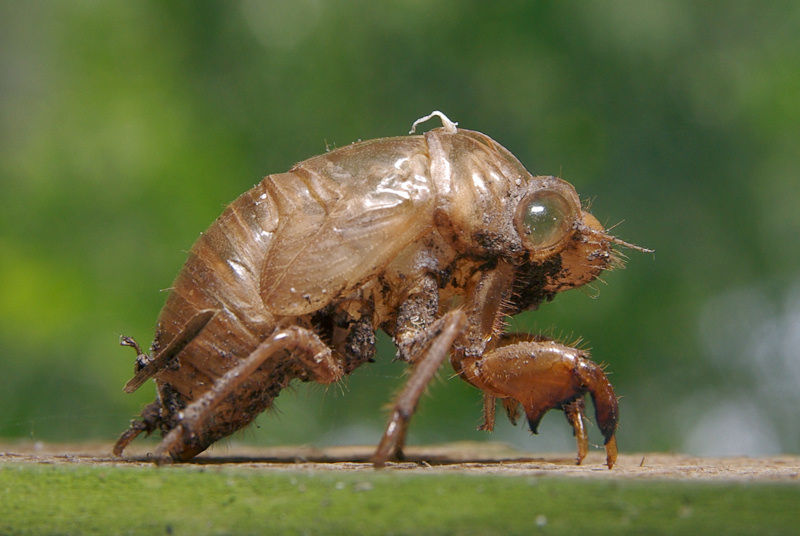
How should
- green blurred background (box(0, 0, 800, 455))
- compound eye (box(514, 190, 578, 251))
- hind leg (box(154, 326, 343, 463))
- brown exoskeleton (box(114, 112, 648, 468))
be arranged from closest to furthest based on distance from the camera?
1. hind leg (box(154, 326, 343, 463))
2. brown exoskeleton (box(114, 112, 648, 468))
3. compound eye (box(514, 190, 578, 251))
4. green blurred background (box(0, 0, 800, 455))

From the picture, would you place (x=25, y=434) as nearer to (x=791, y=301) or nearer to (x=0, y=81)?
(x=0, y=81)

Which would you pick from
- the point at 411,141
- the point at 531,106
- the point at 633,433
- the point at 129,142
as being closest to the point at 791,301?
the point at 633,433

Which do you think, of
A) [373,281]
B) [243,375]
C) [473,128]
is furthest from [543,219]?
[473,128]

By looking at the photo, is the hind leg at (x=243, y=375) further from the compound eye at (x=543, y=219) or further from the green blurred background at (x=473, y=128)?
the green blurred background at (x=473, y=128)

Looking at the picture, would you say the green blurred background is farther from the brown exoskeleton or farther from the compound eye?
the compound eye

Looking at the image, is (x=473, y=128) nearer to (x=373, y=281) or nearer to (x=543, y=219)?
(x=543, y=219)

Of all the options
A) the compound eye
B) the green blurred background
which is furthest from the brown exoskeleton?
the green blurred background

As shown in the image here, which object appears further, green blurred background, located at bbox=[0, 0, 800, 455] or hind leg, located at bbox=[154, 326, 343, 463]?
green blurred background, located at bbox=[0, 0, 800, 455]
